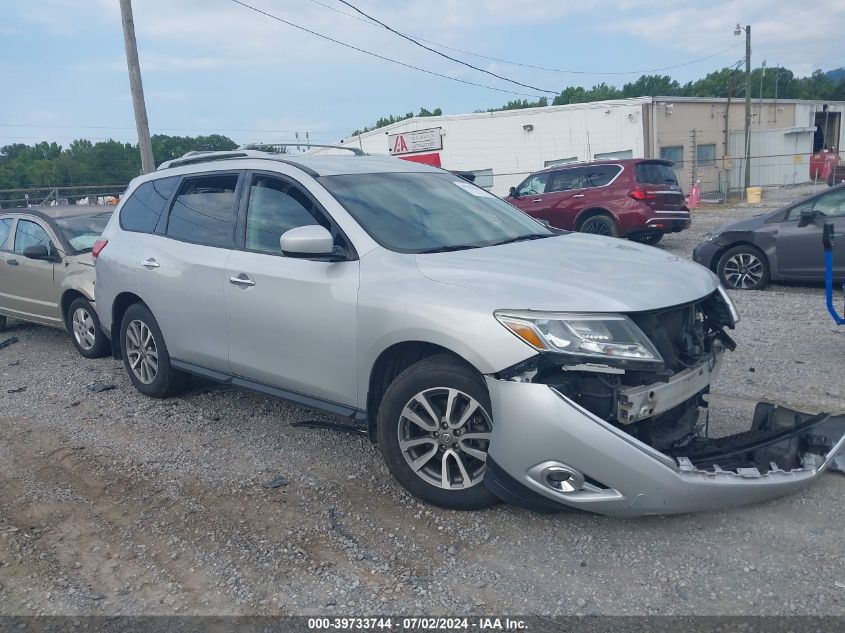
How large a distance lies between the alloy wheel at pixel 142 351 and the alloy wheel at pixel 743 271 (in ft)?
24.9

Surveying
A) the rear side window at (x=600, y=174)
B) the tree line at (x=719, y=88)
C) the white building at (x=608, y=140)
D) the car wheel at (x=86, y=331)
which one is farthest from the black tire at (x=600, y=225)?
the tree line at (x=719, y=88)

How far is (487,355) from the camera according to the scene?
11.0ft

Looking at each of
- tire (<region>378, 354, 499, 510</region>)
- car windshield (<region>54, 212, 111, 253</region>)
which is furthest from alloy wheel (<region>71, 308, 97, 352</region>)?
tire (<region>378, 354, 499, 510</region>)

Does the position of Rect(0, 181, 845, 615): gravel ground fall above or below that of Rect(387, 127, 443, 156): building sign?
below

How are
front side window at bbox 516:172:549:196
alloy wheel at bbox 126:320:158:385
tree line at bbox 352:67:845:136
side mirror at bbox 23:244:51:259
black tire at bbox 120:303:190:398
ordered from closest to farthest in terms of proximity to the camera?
black tire at bbox 120:303:190:398
alloy wheel at bbox 126:320:158:385
side mirror at bbox 23:244:51:259
front side window at bbox 516:172:549:196
tree line at bbox 352:67:845:136

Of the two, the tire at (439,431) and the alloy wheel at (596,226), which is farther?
the alloy wheel at (596,226)

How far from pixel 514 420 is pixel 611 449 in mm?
438

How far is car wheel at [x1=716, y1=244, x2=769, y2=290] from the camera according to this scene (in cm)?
966

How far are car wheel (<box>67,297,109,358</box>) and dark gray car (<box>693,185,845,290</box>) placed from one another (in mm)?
7655

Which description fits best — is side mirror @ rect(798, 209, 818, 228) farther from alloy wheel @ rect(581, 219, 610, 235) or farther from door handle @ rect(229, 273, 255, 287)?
door handle @ rect(229, 273, 255, 287)

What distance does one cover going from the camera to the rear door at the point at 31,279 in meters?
8.14

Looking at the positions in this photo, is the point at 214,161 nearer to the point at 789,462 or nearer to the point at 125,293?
the point at 125,293

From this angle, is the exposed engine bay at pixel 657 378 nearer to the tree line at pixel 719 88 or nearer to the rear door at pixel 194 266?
the rear door at pixel 194 266

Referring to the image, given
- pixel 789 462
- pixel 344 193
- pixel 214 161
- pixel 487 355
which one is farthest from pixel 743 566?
pixel 214 161
